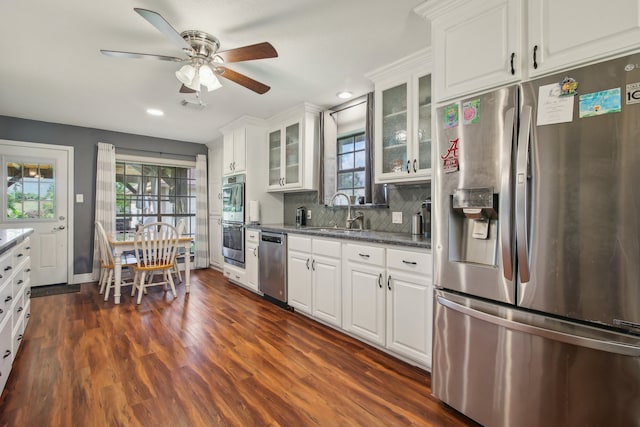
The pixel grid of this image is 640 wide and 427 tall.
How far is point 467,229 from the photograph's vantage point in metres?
1.64

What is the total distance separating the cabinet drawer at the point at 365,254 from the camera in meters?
2.28

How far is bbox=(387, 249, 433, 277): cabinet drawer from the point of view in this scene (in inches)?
77.7

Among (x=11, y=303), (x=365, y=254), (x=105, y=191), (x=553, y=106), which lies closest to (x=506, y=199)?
(x=553, y=106)

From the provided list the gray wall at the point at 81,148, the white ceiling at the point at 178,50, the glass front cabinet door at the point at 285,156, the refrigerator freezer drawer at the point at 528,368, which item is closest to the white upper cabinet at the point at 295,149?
the glass front cabinet door at the point at 285,156

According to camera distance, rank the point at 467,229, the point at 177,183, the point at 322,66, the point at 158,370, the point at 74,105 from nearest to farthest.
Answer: the point at 467,229
the point at 158,370
the point at 322,66
the point at 74,105
the point at 177,183

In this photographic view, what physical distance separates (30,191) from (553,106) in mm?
5921

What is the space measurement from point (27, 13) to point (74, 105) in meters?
2.04

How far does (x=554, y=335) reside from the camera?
1.26 m

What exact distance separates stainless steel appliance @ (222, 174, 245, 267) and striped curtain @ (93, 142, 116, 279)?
181 cm

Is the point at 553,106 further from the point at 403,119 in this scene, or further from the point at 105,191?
the point at 105,191

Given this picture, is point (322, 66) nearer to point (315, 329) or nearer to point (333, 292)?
point (333, 292)

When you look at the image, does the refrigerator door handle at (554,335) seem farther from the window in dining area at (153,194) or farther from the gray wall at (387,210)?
the window in dining area at (153,194)

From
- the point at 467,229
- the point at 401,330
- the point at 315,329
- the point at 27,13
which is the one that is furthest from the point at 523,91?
the point at 27,13

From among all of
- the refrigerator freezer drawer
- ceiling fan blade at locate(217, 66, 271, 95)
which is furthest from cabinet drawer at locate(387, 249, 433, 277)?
ceiling fan blade at locate(217, 66, 271, 95)
